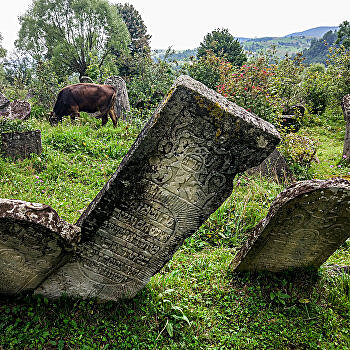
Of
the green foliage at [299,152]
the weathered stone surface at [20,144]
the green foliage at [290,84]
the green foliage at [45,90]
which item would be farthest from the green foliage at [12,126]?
the green foliage at [290,84]

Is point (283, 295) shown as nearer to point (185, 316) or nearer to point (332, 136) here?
point (185, 316)

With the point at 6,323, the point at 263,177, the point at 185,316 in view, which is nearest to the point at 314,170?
the point at 263,177

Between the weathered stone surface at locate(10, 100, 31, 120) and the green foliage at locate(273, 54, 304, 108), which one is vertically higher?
the green foliage at locate(273, 54, 304, 108)

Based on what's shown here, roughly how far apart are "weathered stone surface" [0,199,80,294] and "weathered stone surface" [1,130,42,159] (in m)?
3.57

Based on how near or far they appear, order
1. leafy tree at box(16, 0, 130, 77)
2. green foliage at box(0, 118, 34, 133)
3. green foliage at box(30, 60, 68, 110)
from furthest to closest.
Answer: leafy tree at box(16, 0, 130, 77), green foliage at box(30, 60, 68, 110), green foliage at box(0, 118, 34, 133)

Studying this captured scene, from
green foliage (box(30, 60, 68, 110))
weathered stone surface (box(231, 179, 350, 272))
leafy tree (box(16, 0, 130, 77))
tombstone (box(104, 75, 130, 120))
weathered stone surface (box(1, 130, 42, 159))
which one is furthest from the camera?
leafy tree (box(16, 0, 130, 77))

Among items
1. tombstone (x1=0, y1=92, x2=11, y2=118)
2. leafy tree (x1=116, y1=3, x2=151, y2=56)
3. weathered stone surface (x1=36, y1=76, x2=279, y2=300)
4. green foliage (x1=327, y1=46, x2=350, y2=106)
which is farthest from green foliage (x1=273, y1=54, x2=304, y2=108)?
leafy tree (x1=116, y1=3, x2=151, y2=56)

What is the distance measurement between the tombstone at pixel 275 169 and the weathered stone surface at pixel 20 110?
622 centimetres

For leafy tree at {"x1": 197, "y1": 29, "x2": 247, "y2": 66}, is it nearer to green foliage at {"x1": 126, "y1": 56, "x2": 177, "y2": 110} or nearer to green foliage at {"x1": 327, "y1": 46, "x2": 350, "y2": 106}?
green foliage at {"x1": 327, "y1": 46, "x2": 350, "y2": 106}

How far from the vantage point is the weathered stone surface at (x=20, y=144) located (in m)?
5.13

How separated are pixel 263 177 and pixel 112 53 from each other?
2594 centimetres

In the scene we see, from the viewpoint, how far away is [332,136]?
1070cm

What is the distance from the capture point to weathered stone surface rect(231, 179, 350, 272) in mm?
2535

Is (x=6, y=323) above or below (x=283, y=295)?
below
